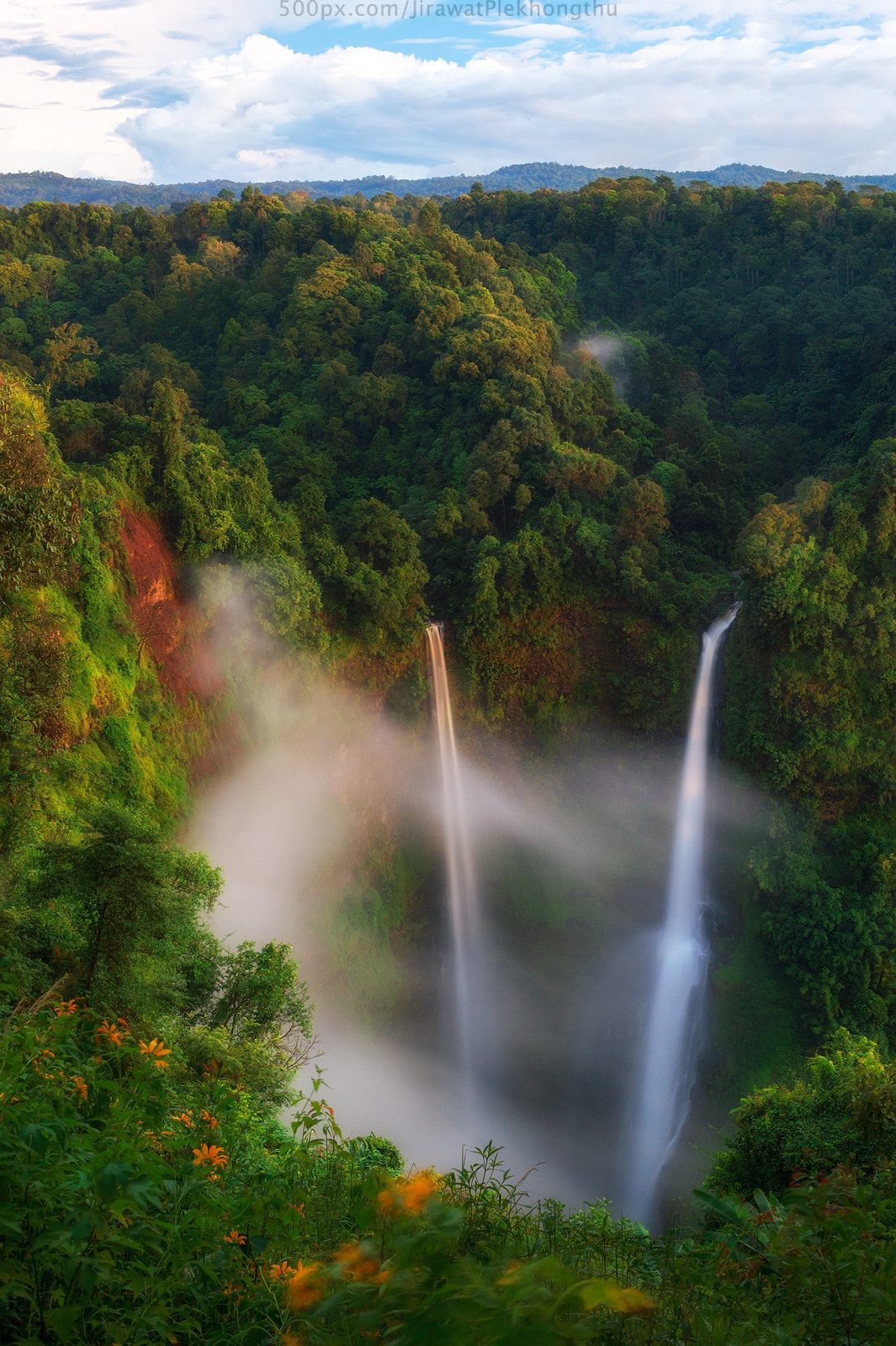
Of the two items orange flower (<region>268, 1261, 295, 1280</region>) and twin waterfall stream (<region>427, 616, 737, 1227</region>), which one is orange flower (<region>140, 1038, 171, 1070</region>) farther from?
→ twin waterfall stream (<region>427, 616, 737, 1227</region>)

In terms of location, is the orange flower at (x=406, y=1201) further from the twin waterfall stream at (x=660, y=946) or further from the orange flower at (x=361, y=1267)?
the twin waterfall stream at (x=660, y=946)

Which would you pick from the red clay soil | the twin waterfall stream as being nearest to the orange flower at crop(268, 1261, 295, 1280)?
the red clay soil

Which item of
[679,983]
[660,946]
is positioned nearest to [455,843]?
[660,946]

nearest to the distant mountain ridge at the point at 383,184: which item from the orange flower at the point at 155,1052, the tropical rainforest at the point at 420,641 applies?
the tropical rainforest at the point at 420,641

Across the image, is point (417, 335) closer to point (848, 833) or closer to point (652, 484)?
point (652, 484)

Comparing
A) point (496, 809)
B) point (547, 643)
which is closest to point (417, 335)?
point (547, 643)

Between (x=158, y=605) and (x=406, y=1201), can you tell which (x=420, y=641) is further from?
(x=406, y=1201)
